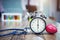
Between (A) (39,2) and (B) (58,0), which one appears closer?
(A) (39,2)

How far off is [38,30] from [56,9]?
366 cm

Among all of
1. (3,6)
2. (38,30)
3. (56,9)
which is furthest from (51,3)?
(38,30)

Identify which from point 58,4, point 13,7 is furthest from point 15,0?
point 58,4

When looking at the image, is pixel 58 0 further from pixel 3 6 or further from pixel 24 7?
pixel 3 6

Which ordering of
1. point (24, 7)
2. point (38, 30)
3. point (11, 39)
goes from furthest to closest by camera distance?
point (24, 7) → point (38, 30) → point (11, 39)

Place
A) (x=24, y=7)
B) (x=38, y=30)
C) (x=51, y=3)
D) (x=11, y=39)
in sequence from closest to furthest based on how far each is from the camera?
(x=11, y=39), (x=38, y=30), (x=24, y=7), (x=51, y=3)

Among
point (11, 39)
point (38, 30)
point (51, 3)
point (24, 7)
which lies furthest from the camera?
point (51, 3)

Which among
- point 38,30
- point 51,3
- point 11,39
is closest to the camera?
point 11,39

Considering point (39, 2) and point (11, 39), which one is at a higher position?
point (39, 2)

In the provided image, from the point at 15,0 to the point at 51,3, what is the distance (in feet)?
3.95

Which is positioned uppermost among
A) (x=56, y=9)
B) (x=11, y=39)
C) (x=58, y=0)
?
(x=58, y=0)

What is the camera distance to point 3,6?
403 cm

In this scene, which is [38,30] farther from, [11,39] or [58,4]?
[58,4]

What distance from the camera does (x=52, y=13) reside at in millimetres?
4398
